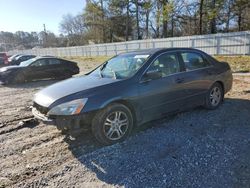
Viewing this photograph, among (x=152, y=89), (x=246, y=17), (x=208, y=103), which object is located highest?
(x=246, y=17)

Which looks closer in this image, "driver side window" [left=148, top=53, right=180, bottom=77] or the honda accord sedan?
the honda accord sedan

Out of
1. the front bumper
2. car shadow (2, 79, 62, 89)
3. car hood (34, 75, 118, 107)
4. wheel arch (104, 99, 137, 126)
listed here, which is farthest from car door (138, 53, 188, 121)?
car shadow (2, 79, 62, 89)

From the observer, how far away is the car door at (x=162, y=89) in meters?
4.26

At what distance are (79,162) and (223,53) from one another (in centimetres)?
1826

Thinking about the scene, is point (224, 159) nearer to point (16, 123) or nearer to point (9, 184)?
point (9, 184)

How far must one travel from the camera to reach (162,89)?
14.7 ft

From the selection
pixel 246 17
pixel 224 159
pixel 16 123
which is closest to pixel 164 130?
pixel 224 159

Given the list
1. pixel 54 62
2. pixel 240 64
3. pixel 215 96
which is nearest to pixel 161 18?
pixel 240 64

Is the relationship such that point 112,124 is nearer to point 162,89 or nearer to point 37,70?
point 162,89

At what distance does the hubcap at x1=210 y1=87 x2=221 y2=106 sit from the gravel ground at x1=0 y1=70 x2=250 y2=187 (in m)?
0.55

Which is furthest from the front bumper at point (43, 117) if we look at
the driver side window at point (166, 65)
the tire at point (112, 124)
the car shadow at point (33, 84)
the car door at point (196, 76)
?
the car shadow at point (33, 84)

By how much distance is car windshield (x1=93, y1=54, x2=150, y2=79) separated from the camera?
440 cm

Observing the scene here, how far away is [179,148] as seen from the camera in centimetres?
379

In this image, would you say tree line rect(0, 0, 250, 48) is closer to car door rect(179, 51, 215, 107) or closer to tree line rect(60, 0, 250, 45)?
tree line rect(60, 0, 250, 45)
